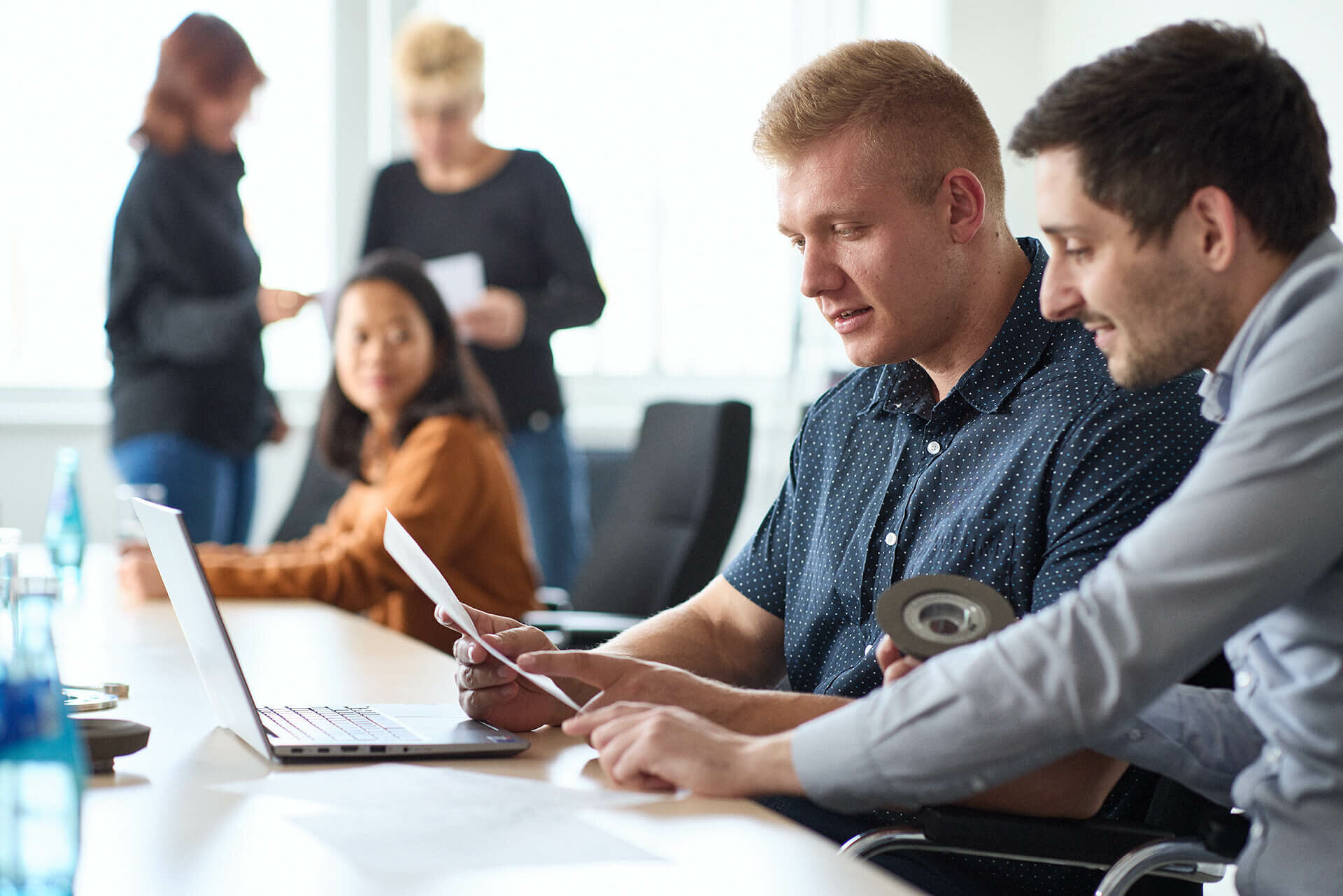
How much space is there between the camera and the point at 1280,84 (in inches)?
38.0

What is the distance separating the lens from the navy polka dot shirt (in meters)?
1.19

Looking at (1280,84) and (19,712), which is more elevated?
(1280,84)

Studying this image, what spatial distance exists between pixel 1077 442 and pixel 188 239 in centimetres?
236

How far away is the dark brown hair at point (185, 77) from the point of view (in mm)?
3025

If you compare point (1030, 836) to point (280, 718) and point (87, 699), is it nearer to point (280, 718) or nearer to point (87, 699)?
point (280, 718)

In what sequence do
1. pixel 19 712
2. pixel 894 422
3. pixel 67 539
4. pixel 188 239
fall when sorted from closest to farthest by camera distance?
pixel 19 712 < pixel 894 422 < pixel 67 539 < pixel 188 239

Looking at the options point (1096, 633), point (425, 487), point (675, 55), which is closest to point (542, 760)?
point (1096, 633)

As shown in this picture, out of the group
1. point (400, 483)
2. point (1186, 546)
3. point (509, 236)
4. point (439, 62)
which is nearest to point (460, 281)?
point (509, 236)

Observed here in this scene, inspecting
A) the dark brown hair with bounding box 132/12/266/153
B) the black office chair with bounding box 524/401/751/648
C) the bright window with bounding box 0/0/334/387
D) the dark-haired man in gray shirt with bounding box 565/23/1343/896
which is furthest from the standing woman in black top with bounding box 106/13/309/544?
the dark-haired man in gray shirt with bounding box 565/23/1343/896

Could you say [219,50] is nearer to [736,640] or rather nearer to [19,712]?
[736,640]

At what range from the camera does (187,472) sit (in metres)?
2.94

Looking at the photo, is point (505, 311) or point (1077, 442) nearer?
point (1077, 442)

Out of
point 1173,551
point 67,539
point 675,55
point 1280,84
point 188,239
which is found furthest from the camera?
point 675,55

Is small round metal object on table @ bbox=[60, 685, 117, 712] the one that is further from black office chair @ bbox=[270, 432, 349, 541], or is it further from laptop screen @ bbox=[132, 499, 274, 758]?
black office chair @ bbox=[270, 432, 349, 541]
